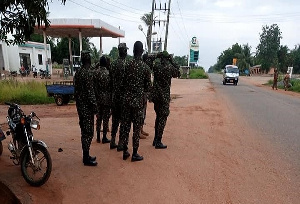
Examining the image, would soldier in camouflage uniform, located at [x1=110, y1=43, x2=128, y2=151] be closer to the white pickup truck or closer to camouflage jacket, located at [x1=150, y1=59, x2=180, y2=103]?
camouflage jacket, located at [x1=150, y1=59, x2=180, y2=103]

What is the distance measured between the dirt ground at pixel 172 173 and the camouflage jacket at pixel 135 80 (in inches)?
43.2

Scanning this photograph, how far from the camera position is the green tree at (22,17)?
11.3 ft

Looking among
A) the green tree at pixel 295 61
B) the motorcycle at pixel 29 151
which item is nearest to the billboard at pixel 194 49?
the green tree at pixel 295 61

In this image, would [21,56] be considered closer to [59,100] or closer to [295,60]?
[59,100]

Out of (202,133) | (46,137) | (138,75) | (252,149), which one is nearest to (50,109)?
(46,137)

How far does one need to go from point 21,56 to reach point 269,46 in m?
63.7

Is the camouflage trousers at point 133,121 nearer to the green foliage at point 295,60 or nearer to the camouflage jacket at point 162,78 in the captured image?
the camouflage jacket at point 162,78

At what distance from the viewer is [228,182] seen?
396 cm

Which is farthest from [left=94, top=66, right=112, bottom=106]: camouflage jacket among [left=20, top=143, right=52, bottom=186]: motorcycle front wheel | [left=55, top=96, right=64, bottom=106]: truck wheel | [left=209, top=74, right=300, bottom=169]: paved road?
[left=55, top=96, right=64, bottom=106]: truck wheel

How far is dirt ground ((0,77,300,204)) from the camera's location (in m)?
3.54

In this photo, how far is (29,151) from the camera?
383 centimetres

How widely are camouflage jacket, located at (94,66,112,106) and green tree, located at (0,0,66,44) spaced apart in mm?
1886

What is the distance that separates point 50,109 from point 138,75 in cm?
723

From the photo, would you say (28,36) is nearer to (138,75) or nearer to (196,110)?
(138,75)
